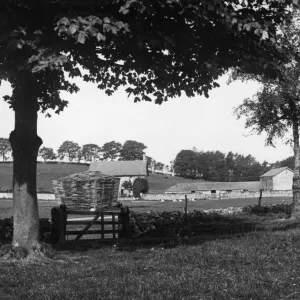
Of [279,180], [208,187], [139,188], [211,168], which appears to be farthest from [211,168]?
[139,188]

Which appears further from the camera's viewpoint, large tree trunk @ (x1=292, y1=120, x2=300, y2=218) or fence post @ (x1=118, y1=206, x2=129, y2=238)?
large tree trunk @ (x1=292, y1=120, x2=300, y2=218)

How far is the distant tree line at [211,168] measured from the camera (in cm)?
18612

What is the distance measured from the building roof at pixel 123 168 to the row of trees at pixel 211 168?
6188 cm

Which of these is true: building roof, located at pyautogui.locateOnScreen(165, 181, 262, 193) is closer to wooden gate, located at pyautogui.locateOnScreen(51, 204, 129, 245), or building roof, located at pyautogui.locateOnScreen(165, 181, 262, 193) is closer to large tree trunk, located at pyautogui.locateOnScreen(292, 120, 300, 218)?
large tree trunk, located at pyautogui.locateOnScreen(292, 120, 300, 218)

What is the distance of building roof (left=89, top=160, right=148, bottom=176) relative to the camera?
400 feet

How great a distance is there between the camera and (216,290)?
611 centimetres

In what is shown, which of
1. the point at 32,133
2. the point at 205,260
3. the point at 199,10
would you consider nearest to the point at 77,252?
the point at 32,133

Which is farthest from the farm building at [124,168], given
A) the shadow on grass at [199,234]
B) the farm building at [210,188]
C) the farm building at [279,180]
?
the shadow on grass at [199,234]

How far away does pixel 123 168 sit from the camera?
124 m

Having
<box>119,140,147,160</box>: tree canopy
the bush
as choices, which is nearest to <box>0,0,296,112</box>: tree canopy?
the bush

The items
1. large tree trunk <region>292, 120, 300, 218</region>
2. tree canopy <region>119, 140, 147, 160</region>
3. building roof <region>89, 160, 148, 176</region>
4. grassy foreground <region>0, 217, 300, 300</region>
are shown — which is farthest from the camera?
tree canopy <region>119, 140, 147, 160</region>

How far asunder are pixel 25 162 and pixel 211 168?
18315cm

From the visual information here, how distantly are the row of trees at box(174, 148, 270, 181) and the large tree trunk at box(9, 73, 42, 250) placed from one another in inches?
6806

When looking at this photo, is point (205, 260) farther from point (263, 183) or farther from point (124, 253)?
point (263, 183)
